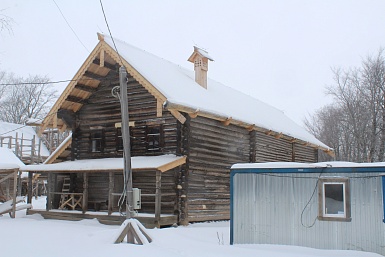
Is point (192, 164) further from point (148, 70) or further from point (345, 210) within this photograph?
point (345, 210)

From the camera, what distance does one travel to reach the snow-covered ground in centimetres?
1093

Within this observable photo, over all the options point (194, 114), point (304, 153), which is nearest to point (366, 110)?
point (304, 153)

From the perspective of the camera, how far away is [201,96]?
20.9 meters

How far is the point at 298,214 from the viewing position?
38.7 feet

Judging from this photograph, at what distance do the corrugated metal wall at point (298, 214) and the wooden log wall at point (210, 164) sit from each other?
6.63 meters

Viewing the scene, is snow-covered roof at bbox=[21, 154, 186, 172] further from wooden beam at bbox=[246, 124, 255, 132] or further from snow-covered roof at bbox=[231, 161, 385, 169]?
wooden beam at bbox=[246, 124, 255, 132]

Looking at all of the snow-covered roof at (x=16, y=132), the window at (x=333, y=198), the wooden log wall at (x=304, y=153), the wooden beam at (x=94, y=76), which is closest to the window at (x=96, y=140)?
the wooden beam at (x=94, y=76)

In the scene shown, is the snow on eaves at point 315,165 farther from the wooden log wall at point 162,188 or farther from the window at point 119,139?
the window at point 119,139

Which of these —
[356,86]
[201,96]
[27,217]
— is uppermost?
[356,86]

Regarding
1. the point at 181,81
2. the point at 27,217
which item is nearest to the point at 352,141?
the point at 181,81

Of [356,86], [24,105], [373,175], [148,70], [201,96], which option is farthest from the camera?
[24,105]

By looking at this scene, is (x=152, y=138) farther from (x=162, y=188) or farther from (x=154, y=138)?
(x=162, y=188)

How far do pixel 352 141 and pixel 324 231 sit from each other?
39741mm

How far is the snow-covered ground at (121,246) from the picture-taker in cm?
1093
